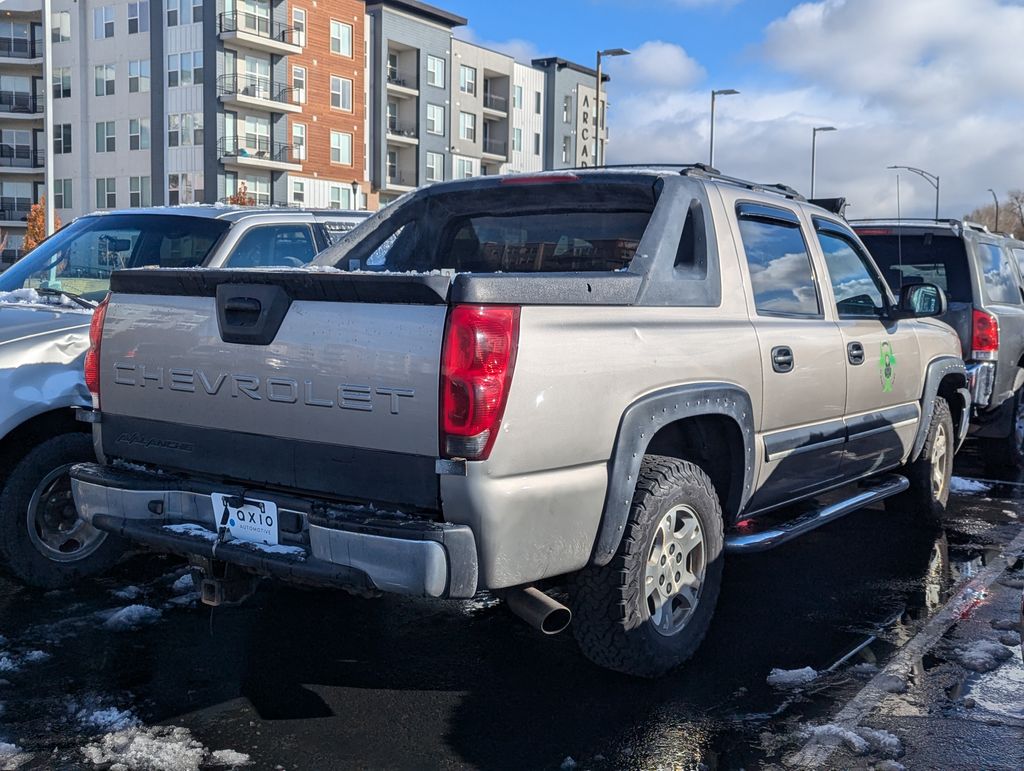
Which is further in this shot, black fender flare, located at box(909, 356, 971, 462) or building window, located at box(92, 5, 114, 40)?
building window, located at box(92, 5, 114, 40)

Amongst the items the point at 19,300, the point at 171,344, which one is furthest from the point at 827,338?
the point at 19,300

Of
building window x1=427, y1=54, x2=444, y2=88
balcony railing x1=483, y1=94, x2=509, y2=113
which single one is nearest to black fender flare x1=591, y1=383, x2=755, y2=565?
building window x1=427, y1=54, x2=444, y2=88

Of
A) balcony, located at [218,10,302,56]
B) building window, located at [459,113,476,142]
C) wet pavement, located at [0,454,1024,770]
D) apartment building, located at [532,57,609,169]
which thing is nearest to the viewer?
wet pavement, located at [0,454,1024,770]

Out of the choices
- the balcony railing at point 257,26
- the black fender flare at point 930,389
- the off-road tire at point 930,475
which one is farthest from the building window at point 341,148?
the black fender flare at point 930,389

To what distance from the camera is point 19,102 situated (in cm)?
5781

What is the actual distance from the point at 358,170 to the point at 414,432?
173 ft

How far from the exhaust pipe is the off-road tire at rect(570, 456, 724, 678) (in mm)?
201

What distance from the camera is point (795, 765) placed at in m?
3.67

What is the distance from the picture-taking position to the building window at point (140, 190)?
49.9m

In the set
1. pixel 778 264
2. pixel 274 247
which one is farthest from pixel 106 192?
pixel 778 264

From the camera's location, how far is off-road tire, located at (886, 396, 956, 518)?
7051 mm

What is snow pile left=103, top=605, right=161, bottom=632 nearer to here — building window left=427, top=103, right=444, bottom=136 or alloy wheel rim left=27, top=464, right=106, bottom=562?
alloy wheel rim left=27, top=464, right=106, bottom=562

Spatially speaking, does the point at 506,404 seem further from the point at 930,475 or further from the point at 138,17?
the point at 138,17

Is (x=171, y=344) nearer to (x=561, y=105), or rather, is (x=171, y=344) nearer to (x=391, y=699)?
(x=391, y=699)
